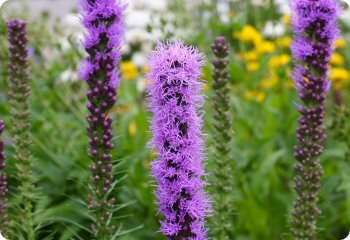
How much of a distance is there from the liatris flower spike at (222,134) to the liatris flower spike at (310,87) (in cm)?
47

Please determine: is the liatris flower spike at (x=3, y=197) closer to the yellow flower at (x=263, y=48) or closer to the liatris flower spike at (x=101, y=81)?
the liatris flower spike at (x=101, y=81)

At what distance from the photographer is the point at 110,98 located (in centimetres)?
337

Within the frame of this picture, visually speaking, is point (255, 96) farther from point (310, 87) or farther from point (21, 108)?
point (21, 108)

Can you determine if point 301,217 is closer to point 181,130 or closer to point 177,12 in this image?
point 181,130

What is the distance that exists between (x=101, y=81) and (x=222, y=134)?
3.24 ft

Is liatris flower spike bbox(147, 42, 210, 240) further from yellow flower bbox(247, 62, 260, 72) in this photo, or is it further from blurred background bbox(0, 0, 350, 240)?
yellow flower bbox(247, 62, 260, 72)

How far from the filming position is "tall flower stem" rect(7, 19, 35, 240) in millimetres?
3758

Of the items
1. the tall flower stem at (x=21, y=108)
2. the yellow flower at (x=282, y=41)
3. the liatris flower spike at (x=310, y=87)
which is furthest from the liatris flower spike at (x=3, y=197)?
the yellow flower at (x=282, y=41)

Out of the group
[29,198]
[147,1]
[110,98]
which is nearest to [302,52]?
[110,98]

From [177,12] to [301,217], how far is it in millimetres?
4118

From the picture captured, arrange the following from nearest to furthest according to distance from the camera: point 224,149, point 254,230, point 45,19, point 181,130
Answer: point 181,130
point 224,149
point 254,230
point 45,19

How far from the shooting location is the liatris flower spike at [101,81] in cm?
330

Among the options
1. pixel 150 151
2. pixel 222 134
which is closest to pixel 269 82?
pixel 150 151

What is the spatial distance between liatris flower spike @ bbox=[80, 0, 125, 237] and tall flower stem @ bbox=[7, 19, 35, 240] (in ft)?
1.65
